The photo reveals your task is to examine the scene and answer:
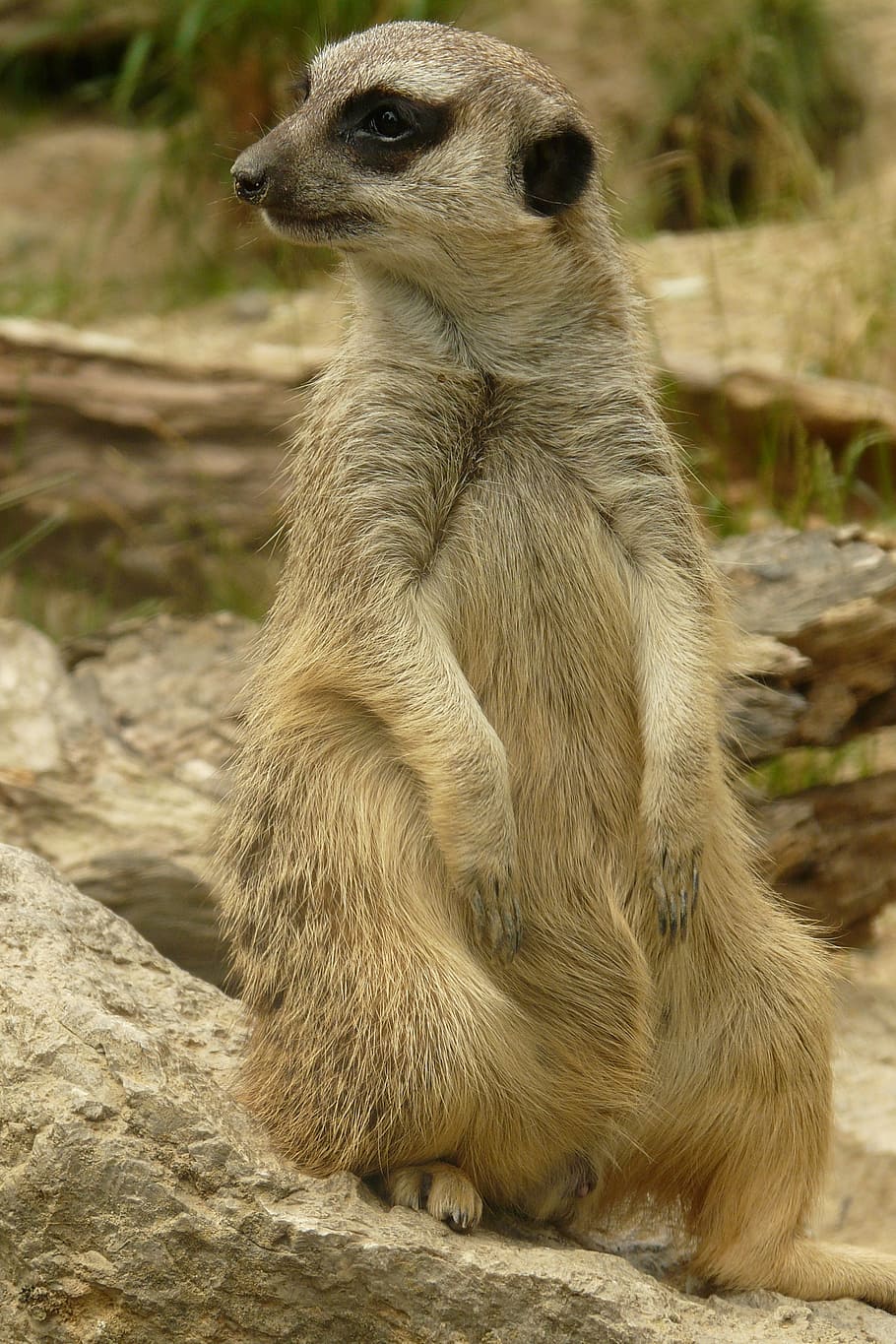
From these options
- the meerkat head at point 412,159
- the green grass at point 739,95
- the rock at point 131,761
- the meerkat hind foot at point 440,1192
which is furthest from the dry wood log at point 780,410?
the meerkat hind foot at point 440,1192

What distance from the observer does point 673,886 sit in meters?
2.74

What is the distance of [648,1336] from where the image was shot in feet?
7.52

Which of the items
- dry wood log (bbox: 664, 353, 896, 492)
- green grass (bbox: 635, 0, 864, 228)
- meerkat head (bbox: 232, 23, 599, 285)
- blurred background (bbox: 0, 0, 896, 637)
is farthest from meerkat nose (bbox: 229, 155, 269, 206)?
green grass (bbox: 635, 0, 864, 228)

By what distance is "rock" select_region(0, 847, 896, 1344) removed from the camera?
2166 mm

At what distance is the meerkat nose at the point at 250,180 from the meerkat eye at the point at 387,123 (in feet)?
0.64

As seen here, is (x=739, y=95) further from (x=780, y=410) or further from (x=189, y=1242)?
(x=189, y=1242)

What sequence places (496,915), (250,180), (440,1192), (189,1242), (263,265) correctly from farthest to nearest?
1. (263,265)
2. (250,180)
3. (496,915)
4. (440,1192)
5. (189,1242)

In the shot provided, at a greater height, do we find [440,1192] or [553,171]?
[553,171]

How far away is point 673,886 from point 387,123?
4.55ft

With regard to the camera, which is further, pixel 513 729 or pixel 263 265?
pixel 263 265

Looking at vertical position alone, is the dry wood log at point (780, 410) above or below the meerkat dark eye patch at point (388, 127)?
above

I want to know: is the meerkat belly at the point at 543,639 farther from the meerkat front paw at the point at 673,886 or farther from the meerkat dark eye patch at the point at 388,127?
the meerkat dark eye patch at the point at 388,127

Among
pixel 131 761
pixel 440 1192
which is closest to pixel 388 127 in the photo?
pixel 440 1192

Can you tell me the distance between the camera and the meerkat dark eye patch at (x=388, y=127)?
2762mm
